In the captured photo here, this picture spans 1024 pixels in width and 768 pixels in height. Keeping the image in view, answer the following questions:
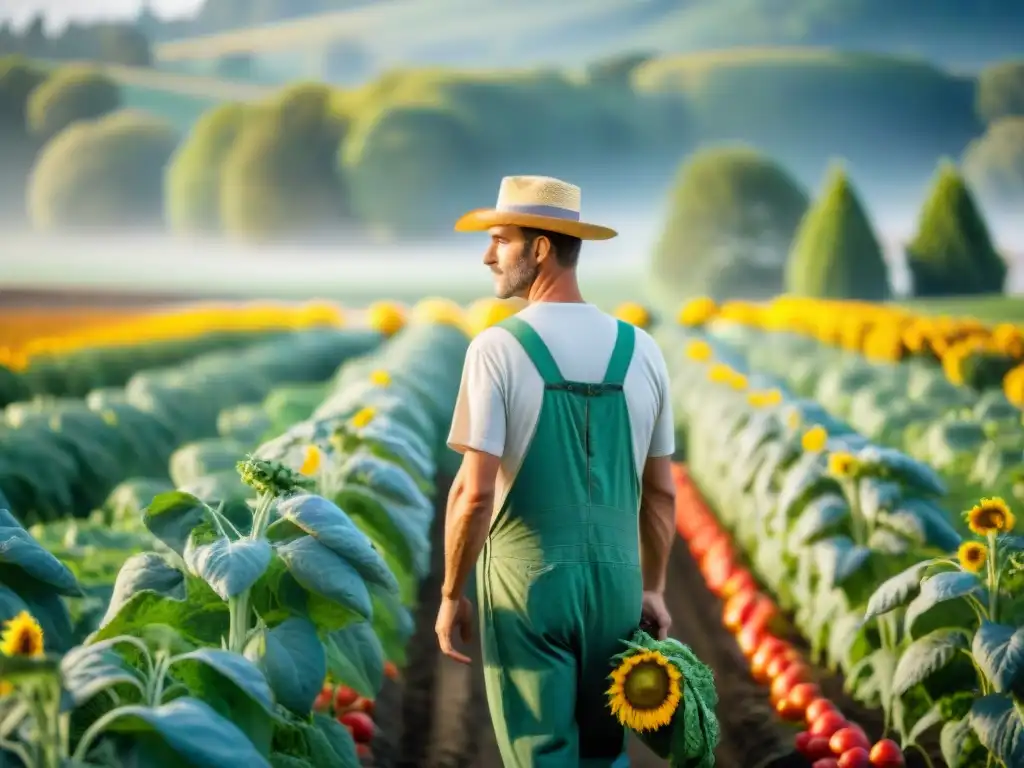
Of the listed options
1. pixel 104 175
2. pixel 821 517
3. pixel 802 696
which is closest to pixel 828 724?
pixel 802 696

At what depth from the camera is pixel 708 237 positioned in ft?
73.1

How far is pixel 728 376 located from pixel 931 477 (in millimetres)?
2382

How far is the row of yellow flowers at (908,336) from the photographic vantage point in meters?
6.81

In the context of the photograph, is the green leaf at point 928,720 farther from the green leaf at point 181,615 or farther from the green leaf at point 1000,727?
the green leaf at point 181,615

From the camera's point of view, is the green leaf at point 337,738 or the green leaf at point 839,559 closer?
the green leaf at point 337,738

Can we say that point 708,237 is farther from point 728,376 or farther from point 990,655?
point 990,655

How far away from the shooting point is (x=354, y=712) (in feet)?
11.2

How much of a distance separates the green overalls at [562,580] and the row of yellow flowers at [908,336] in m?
3.93

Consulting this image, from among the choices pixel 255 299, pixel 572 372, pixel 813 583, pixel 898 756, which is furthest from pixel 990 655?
pixel 255 299

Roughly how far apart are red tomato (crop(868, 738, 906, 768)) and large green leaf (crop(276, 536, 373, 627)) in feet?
4.89

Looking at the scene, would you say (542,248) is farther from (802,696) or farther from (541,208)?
(802,696)

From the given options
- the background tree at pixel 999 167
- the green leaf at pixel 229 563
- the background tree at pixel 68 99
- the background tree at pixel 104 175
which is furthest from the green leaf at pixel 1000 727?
the background tree at pixel 68 99

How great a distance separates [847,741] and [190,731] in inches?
78.6

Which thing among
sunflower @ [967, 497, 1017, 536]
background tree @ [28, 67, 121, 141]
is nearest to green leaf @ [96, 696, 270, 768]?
sunflower @ [967, 497, 1017, 536]
